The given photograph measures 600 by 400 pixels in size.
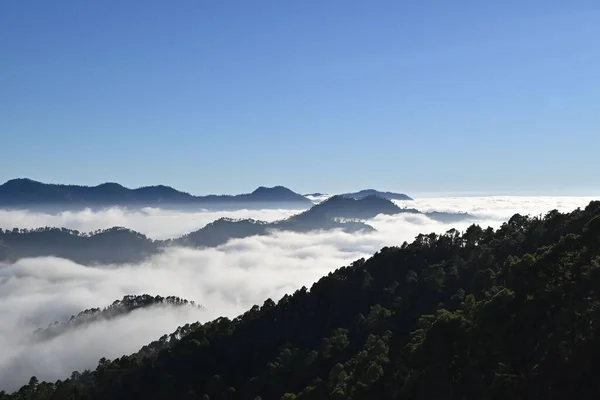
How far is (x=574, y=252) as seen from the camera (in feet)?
230

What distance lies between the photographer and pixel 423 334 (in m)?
69.9

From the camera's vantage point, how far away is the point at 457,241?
136 metres

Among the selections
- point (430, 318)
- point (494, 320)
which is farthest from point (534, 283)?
point (430, 318)

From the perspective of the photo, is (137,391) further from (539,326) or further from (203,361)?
(539,326)

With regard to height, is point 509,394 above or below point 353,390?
above

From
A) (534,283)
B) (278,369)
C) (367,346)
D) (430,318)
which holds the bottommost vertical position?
(278,369)

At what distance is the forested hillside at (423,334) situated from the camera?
49250 millimetres

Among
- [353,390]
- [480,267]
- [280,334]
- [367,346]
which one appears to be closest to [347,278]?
[280,334]

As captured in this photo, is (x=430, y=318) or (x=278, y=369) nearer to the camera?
(x=430, y=318)

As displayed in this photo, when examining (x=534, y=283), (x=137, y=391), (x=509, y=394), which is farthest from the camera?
(x=137, y=391)

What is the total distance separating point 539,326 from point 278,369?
53.1 meters

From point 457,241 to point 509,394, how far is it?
9519 cm

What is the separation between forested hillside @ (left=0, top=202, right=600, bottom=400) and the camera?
162 feet

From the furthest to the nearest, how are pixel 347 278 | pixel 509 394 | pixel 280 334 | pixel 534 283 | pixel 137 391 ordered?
pixel 347 278, pixel 280 334, pixel 137 391, pixel 534 283, pixel 509 394
